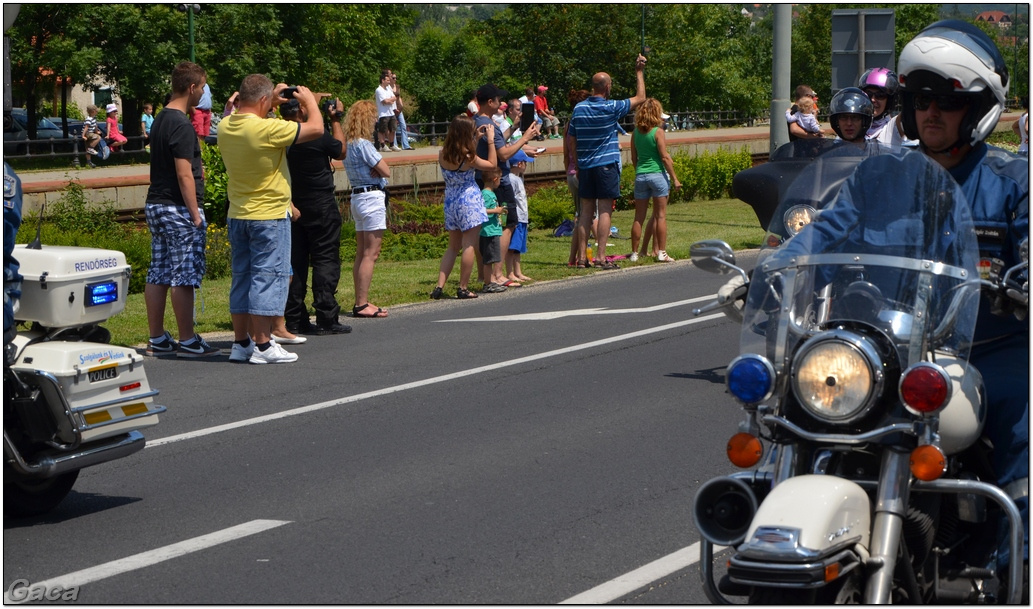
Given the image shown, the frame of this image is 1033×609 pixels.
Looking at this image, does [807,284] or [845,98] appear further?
[845,98]

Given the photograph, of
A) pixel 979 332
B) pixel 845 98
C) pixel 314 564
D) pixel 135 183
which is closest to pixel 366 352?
pixel 845 98

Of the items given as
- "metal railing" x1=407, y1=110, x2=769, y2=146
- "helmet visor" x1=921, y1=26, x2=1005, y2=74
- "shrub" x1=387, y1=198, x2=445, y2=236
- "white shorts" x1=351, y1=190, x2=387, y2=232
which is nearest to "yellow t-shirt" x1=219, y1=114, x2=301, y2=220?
"white shorts" x1=351, y1=190, x2=387, y2=232

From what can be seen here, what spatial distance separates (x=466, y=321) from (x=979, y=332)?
792 cm

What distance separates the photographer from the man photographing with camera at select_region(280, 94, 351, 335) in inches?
425

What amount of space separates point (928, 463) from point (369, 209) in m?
8.72

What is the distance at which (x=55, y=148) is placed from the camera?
37.4 meters

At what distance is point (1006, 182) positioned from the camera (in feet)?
13.5

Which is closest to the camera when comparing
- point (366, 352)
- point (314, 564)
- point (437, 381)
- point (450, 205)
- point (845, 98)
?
point (314, 564)

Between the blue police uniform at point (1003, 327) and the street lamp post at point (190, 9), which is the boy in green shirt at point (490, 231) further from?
the street lamp post at point (190, 9)

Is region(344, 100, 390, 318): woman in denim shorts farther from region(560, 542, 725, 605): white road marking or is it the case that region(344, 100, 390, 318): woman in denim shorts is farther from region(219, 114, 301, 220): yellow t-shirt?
region(560, 542, 725, 605): white road marking

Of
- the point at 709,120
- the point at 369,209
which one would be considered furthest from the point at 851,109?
the point at 709,120

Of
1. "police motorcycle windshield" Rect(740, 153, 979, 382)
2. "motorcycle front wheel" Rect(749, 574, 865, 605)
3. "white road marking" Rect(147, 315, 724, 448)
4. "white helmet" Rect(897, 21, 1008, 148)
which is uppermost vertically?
"white helmet" Rect(897, 21, 1008, 148)

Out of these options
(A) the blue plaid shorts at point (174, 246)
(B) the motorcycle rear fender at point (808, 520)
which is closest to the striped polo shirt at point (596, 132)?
(A) the blue plaid shorts at point (174, 246)

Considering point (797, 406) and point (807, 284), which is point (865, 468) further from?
point (807, 284)
